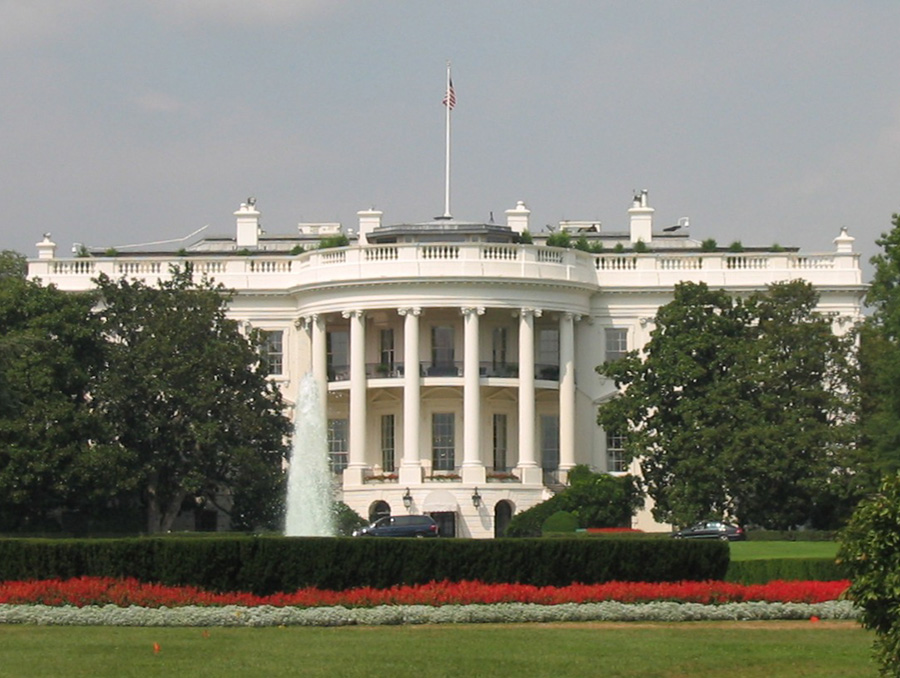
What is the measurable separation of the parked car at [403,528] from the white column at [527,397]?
10.4m

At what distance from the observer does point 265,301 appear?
260 ft

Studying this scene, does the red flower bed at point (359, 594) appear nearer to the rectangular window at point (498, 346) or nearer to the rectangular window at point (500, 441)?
the rectangular window at point (500, 441)

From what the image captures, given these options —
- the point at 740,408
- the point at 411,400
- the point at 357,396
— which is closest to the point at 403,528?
the point at 740,408

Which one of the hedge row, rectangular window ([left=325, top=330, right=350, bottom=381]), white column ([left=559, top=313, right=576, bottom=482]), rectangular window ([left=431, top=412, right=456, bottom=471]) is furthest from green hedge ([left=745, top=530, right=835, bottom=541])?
the hedge row

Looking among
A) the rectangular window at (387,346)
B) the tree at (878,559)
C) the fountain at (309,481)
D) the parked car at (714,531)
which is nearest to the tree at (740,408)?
the parked car at (714,531)

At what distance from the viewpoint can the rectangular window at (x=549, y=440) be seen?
3051 inches

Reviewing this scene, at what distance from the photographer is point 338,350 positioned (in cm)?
→ 7875

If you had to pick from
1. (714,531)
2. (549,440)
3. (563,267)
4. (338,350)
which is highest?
(563,267)

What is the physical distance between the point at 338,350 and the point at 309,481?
24577mm

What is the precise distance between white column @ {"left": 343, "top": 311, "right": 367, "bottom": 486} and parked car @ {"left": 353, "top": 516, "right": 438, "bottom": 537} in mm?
9620

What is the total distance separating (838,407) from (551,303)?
1338cm

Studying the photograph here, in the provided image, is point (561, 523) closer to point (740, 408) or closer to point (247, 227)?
point (740, 408)

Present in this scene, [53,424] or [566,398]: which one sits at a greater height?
[566,398]

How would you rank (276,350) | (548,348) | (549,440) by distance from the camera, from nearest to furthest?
(549,440), (548,348), (276,350)
